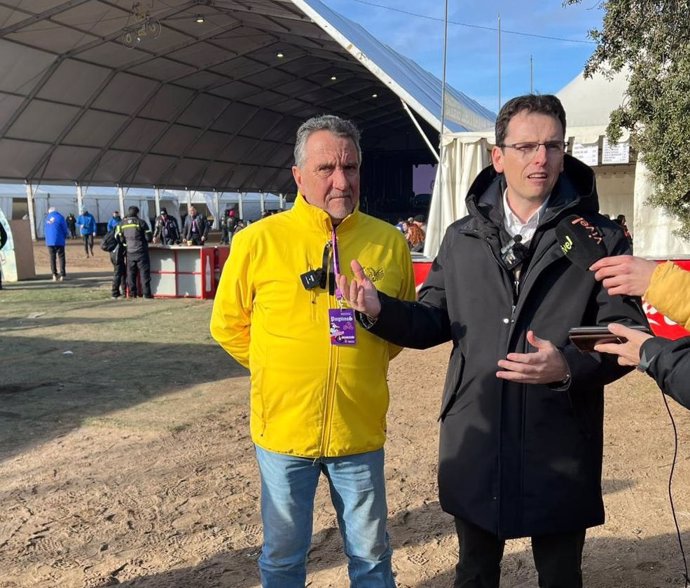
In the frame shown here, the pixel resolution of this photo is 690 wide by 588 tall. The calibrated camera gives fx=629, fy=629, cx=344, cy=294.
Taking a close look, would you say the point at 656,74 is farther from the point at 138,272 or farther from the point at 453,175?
the point at 138,272

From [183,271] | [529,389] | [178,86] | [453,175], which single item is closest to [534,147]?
[529,389]

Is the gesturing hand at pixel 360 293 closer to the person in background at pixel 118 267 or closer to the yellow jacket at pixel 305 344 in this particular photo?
the yellow jacket at pixel 305 344

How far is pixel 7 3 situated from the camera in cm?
1742

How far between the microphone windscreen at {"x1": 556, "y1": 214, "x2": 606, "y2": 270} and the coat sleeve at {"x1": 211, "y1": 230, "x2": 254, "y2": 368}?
1.10 meters

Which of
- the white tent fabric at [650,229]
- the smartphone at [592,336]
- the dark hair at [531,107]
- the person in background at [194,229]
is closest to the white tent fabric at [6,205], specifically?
the person in background at [194,229]

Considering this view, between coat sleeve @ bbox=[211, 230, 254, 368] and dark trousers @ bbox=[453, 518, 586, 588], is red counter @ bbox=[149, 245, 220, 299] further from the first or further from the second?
dark trousers @ bbox=[453, 518, 586, 588]

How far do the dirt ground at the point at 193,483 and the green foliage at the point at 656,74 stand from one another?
2.35 m

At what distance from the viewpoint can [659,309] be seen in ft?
5.62

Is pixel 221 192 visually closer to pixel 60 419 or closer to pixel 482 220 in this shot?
pixel 60 419

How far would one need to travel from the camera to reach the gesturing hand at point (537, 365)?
6.08ft

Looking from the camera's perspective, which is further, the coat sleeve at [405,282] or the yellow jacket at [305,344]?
the coat sleeve at [405,282]

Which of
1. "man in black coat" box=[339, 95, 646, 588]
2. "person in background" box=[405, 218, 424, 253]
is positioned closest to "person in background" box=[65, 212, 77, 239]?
"person in background" box=[405, 218, 424, 253]

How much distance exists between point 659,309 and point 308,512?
55.2 inches

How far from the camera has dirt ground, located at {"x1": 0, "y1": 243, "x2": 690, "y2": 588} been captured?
3.13 metres
